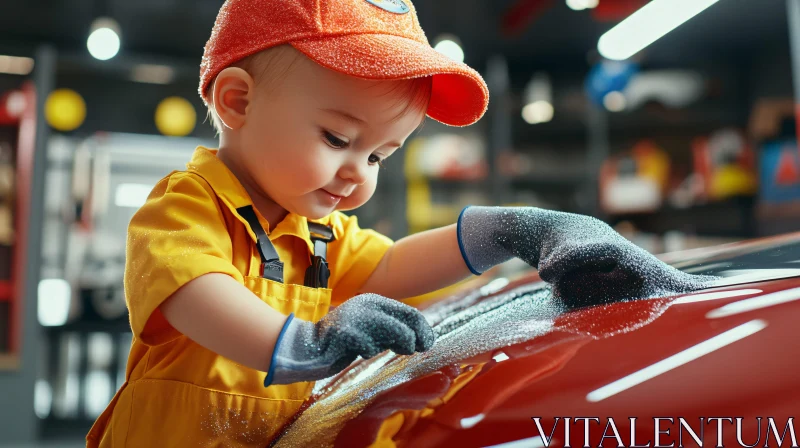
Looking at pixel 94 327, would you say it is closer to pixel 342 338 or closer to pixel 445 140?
pixel 445 140

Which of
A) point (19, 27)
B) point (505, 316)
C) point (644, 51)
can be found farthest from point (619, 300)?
point (644, 51)

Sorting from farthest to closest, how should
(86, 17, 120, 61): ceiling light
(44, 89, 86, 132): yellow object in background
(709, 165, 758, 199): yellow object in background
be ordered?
(709, 165, 758, 199): yellow object in background < (44, 89, 86, 132): yellow object in background < (86, 17, 120, 61): ceiling light

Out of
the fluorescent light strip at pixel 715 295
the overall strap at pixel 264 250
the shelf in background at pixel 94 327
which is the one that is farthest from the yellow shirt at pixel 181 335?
the shelf in background at pixel 94 327

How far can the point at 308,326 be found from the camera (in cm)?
51

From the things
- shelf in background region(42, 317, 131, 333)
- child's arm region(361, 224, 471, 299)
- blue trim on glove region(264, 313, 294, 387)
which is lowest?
shelf in background region(42, 317, 131, 333)

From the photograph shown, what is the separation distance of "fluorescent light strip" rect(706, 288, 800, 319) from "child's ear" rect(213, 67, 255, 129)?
0.47m

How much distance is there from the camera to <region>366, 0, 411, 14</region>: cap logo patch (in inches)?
26.5

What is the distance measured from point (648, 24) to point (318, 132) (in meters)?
3.54

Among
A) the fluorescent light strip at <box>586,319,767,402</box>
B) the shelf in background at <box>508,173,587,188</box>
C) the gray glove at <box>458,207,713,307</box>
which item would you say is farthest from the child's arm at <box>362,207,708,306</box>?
the shelf in background at <box>508,173,587,188</box>

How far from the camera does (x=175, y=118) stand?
4.74m

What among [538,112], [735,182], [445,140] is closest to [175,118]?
[445,140]

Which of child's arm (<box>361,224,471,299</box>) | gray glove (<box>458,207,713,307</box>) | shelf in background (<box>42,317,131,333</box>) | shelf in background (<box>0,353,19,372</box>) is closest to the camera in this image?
gray glove (<box>458,207,713,307</box>)

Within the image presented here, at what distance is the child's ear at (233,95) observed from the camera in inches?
26.6

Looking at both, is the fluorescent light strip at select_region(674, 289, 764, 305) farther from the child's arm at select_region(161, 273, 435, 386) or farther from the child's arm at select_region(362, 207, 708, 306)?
the child's arm at select_region(161, 273, 435, 386)
